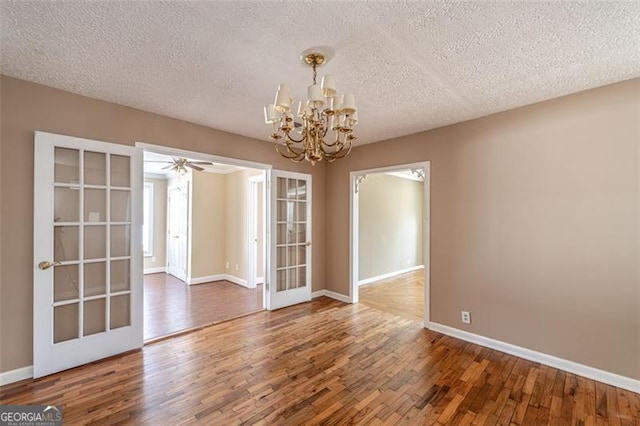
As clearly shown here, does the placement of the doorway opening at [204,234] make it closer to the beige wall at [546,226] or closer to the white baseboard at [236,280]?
the white baseboard at [236,280]

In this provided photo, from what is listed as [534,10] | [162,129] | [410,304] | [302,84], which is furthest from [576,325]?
[162,129]

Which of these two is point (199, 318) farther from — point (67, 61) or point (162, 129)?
point (67, 61)

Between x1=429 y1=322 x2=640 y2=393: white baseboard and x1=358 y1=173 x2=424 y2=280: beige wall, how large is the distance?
258 centimetres

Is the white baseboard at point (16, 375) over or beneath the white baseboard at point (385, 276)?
over

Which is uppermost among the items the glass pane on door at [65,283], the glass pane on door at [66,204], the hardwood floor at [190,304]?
the glass pane on door at [66,204]

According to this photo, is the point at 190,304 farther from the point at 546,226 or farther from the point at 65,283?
the point at 546,226

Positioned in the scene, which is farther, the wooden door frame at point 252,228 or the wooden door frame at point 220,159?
the wooden door frame at point 252,228

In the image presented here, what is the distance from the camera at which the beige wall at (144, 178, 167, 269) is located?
7018 mm

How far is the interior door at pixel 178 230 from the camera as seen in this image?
241 inches

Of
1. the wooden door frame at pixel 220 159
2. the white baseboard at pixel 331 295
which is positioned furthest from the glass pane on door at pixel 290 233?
the white baseboard at pixel 331 295

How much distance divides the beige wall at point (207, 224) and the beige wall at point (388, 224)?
320 centimetres

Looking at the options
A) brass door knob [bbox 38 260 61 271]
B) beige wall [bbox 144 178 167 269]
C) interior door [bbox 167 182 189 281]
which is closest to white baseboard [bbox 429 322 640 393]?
brass door knob [bbox 38 260 61 271]

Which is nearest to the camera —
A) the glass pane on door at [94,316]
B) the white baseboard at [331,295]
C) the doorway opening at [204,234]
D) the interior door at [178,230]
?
the glass pane on door at [94,316]

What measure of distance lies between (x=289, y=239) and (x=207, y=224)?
2.62m
